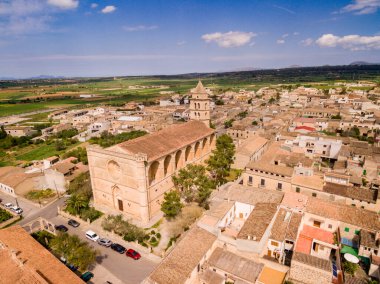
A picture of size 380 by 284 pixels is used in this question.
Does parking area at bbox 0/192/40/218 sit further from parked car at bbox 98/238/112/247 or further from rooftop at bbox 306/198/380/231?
rooftop at bbox 306/198/380/231

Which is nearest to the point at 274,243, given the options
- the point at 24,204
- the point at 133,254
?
the point at 133,254

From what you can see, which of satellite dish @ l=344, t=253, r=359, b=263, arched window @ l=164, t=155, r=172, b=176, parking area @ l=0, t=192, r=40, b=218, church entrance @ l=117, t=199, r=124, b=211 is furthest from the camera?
parking area @ l=0, t=192, r=40, b=218

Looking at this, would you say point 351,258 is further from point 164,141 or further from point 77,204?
point 77,204

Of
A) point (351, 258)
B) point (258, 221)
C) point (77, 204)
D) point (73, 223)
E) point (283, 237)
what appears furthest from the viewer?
Answer: point (77, 204)

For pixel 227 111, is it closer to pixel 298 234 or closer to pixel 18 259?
pixel 298 234

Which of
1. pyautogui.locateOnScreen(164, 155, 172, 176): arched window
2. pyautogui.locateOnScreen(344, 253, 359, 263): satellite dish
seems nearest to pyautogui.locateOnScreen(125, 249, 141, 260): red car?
pyautogui.locateOnScreen(164, 155, 172, 176): arched window

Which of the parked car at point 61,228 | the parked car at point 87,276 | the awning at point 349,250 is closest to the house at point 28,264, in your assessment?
the parked car at point 87,276
